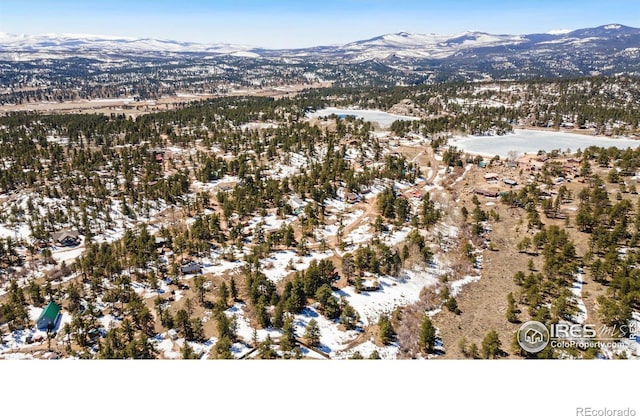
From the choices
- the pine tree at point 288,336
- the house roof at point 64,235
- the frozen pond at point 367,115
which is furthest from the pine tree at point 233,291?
the frozen pond at point 367,115

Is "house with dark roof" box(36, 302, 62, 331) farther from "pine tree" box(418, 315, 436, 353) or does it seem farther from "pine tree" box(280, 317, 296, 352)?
"pine tree" box(418, 315, 436, 353)

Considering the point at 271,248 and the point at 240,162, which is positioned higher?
the point at 240,162

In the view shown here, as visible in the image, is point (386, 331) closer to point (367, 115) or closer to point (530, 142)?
point (530, 142)

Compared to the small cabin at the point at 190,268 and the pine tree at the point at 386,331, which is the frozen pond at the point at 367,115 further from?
the pine tree at the point at 386,331

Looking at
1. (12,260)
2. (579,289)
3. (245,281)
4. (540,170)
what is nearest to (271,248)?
(245,281)

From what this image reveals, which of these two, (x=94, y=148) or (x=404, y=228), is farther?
(x=94, y=148)

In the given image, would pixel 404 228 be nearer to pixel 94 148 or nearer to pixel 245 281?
pixel 245 281

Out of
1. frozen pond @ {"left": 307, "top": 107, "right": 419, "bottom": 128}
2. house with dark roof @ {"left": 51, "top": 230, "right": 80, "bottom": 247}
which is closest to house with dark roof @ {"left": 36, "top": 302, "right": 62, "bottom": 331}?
house with dark roof @ {"left": 51, "top": 230, "right": 80, "bottom": 247}
